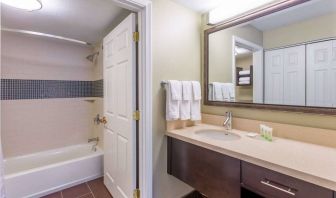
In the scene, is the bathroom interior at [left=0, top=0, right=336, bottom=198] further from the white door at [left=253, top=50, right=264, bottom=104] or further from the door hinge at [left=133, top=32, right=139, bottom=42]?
the door hinge at [left=133, top=32, right=139, bottom=42]

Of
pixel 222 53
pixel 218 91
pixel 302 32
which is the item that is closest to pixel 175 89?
pixel 218 91

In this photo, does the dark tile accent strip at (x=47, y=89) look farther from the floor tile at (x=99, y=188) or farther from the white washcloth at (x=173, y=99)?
the white washcloth at (x=173, y=99)

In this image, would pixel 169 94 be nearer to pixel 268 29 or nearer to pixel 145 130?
pixel 145 130

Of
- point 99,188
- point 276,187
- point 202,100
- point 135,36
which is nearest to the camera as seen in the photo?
point 276,187

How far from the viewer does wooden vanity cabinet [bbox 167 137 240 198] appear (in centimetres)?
109

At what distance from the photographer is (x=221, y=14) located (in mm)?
1671

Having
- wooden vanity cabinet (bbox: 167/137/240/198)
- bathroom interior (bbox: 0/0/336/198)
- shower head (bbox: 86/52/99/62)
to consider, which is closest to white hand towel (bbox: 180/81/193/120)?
bathroom interior (bbox: 0/0/336/198)

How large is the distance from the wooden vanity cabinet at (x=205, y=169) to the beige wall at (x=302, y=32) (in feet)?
3.36

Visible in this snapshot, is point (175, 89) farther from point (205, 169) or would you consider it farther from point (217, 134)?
point (205, 169)

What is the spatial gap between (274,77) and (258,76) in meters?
0.13

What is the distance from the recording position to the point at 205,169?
4.15 feet

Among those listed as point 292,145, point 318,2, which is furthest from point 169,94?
point 318,2

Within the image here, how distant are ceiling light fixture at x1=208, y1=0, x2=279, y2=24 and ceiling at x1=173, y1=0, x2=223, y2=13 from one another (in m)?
0.05

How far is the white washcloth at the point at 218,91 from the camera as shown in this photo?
5.82ft
